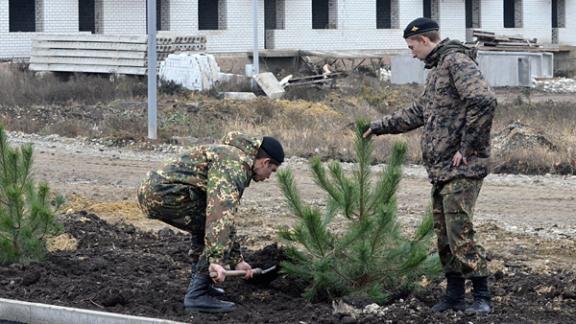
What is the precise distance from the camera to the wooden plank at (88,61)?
Answer: 35.0m

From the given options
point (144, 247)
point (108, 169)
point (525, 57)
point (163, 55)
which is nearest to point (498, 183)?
point (108, 169)

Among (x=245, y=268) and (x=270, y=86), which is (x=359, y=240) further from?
(x=270, y=86)

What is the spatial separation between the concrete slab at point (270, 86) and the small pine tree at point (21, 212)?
75.9 ft

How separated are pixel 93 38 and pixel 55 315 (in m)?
29.3

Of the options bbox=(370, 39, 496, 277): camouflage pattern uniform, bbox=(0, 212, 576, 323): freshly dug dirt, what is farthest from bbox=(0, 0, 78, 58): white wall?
bbox=(370, 39, 496, 277): camouflage pattern uniform

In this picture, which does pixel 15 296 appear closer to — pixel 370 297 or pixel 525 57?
pixel 370 297

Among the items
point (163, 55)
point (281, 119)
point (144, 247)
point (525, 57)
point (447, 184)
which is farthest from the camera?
point (525, 57)

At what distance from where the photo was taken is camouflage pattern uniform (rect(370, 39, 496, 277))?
724 centimetres

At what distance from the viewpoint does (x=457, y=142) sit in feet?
24.1

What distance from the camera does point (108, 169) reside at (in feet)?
59.9

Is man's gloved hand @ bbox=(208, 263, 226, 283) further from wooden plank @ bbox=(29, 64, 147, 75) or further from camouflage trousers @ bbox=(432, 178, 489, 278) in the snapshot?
wooden plank @ bbox=(29, 64, 147, 75)

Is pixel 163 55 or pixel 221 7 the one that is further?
pixel 221 7

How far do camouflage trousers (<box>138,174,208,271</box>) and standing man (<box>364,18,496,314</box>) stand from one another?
4.89 ft

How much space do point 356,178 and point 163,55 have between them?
91.8 feet
